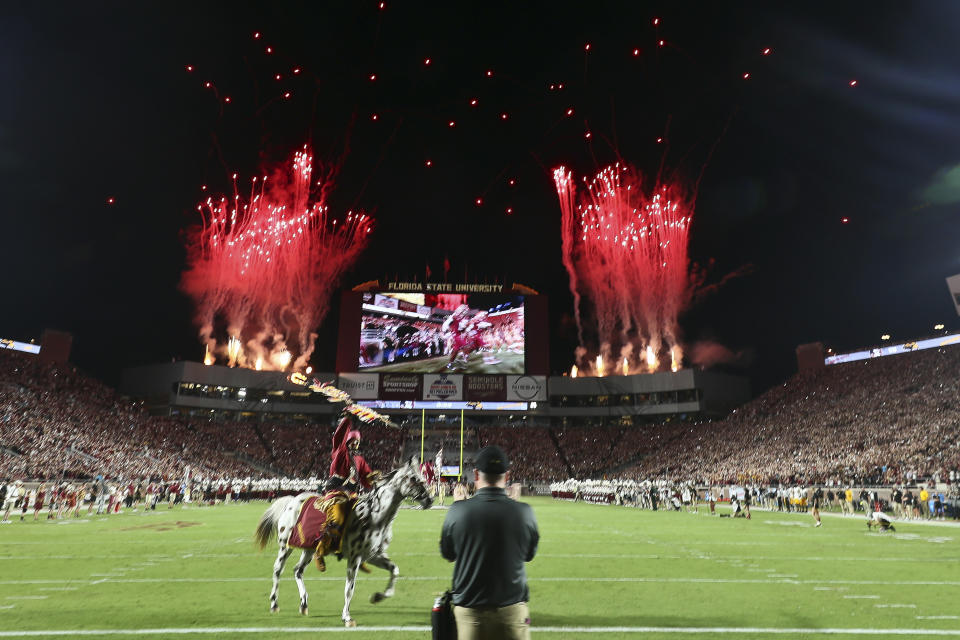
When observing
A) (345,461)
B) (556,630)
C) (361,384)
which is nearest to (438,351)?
(361,384)

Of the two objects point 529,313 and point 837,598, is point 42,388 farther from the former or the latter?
point 837,598

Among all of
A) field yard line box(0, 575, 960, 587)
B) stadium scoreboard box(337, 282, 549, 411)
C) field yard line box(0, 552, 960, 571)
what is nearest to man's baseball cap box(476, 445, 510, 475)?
field yard line box(0, 575, 960, 587)

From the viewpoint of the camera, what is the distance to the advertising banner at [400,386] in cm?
6444

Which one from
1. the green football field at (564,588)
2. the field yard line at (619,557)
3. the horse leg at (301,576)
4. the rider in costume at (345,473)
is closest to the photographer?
the green football field at (564,588)

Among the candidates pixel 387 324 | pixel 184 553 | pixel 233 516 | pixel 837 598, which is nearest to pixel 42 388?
pixel 387 324

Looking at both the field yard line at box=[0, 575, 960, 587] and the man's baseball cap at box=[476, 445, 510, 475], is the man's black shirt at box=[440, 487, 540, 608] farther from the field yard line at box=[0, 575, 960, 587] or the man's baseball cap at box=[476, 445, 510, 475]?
the field yard line at box=[0, 575, 960, 587]

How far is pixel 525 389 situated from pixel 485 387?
423 centimetres

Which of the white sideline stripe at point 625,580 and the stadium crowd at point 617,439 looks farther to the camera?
the stadium crowd at point 617,439

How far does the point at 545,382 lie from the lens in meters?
66.1

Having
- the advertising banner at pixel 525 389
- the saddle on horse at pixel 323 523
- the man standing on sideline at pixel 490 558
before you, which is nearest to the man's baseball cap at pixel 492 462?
the man standing on sideline at pixel 490 558

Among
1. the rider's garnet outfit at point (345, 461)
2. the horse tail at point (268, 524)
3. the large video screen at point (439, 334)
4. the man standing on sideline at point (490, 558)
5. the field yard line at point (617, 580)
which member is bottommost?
the field yard line at point (617, 580)

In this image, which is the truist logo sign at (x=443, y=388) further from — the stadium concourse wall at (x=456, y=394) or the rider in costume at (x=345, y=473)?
the rider in costume at (x=345, y=473)

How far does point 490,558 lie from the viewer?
12.1ft

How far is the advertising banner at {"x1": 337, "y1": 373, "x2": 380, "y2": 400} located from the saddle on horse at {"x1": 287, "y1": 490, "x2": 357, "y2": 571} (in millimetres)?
57068
